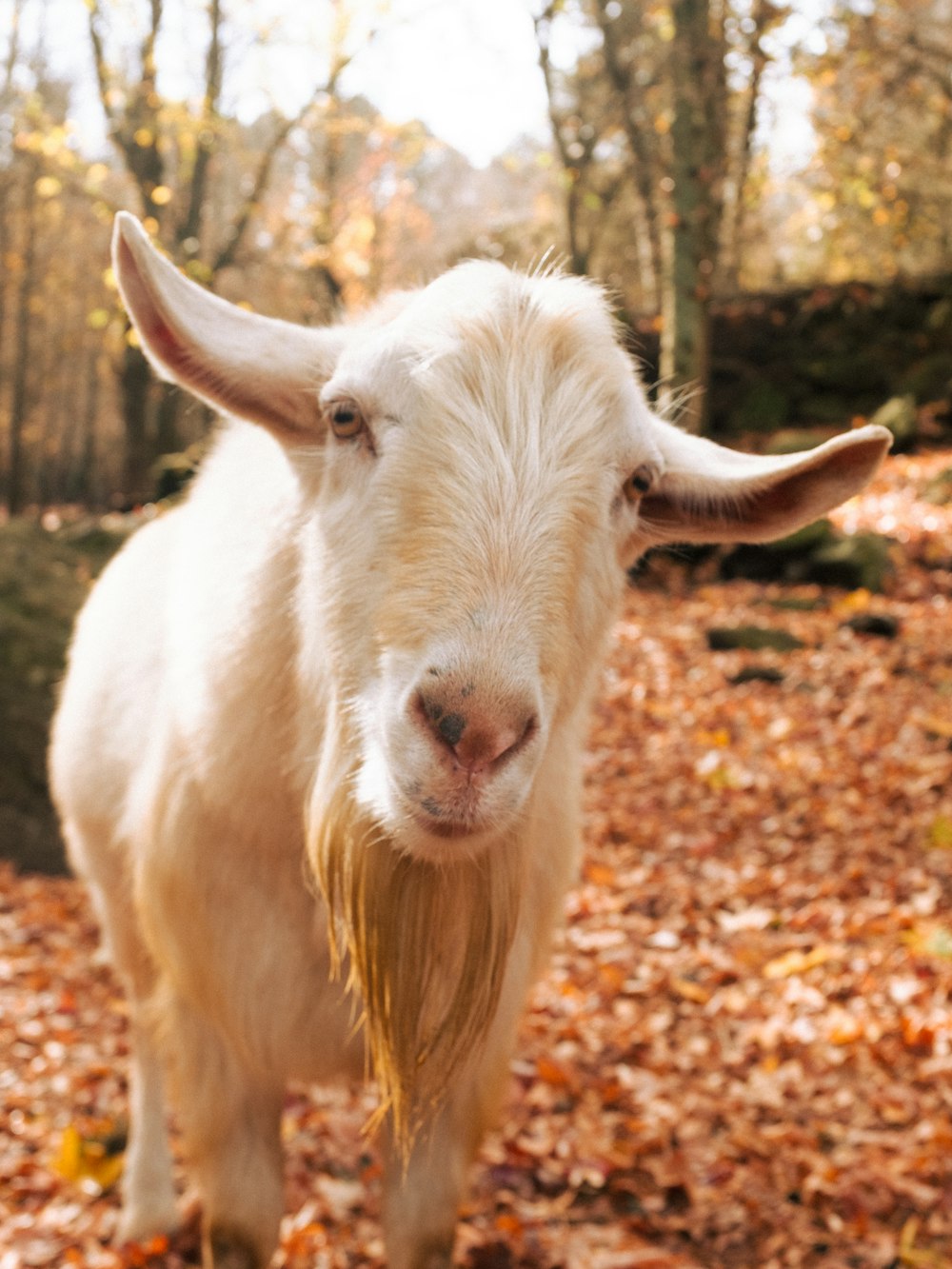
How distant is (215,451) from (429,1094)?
1.86 metres

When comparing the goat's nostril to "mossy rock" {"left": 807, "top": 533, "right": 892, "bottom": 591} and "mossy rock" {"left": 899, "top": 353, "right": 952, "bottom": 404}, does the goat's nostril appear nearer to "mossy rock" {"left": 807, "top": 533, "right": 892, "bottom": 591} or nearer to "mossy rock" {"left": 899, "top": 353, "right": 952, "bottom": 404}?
"mossy rock" {"left": 807, "top": 533, "right": 892, "bottom": 591}

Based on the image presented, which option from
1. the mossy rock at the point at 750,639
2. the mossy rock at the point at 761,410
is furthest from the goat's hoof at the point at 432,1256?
the mossy rock at the point at 761,410

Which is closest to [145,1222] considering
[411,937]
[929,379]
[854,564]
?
[411,937]

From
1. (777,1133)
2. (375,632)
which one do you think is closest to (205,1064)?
(375,632)

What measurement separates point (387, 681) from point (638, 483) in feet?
2.49

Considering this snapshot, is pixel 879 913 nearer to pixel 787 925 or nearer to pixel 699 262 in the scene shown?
pixel 787 925

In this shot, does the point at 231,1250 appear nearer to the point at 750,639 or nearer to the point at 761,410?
the point at 750,639

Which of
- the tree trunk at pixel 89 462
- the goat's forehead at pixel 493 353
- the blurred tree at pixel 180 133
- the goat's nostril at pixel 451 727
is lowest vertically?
the tree trunk at pixel 89 462

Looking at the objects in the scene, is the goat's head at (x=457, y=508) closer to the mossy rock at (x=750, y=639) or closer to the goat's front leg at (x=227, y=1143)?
the goat's front leg at (x=227, y=1143)

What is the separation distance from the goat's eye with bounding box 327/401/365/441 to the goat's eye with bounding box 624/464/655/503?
552 millimetres

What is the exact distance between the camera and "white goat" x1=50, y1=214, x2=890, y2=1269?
5.86 feet

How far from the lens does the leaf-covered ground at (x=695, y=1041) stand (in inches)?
136

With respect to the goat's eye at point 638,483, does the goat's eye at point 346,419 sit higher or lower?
higher

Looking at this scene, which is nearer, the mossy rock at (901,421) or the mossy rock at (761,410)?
→ the mossy rock at (901,421)
